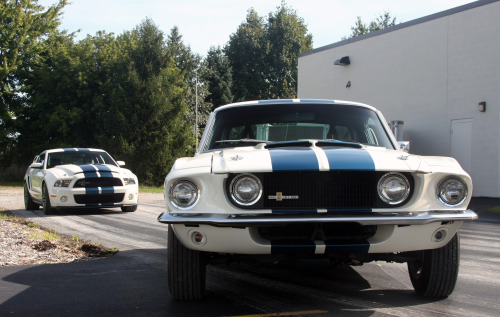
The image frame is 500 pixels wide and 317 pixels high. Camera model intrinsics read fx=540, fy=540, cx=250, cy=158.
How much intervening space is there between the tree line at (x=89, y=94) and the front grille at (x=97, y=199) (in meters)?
19.5

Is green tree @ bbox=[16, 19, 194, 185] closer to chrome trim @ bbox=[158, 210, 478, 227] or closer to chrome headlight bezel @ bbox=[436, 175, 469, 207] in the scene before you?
chrome trim @ bbox=[158, 210, 478, 227]

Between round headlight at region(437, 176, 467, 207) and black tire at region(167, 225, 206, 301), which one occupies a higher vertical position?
round headlight at region(437, 176, 467, 207)

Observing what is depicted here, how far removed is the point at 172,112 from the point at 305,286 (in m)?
28.5

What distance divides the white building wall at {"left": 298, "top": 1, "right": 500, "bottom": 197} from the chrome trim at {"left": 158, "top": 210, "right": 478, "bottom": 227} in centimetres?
1511

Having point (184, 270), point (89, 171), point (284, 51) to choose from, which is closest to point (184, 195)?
point (184, 270)

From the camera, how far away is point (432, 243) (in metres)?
3.62

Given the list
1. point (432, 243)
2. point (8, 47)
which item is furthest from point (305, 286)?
point (8, 47)

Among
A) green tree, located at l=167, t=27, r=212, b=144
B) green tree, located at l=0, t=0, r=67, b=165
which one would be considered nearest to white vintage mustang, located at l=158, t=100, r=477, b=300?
green tree, located at l=0, t=0, r=67, b=165

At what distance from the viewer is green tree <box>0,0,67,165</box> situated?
32.7 metres

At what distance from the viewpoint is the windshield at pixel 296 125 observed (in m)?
4.99

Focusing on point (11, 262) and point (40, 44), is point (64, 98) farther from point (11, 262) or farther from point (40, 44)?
point (11, 262)

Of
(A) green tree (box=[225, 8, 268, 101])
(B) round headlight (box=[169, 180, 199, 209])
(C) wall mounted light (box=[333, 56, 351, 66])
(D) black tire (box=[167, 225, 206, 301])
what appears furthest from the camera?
(A) green tree (box=[225, 8, 268, 101])

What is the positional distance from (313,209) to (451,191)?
0.98 meters

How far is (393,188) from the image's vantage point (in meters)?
3.61
